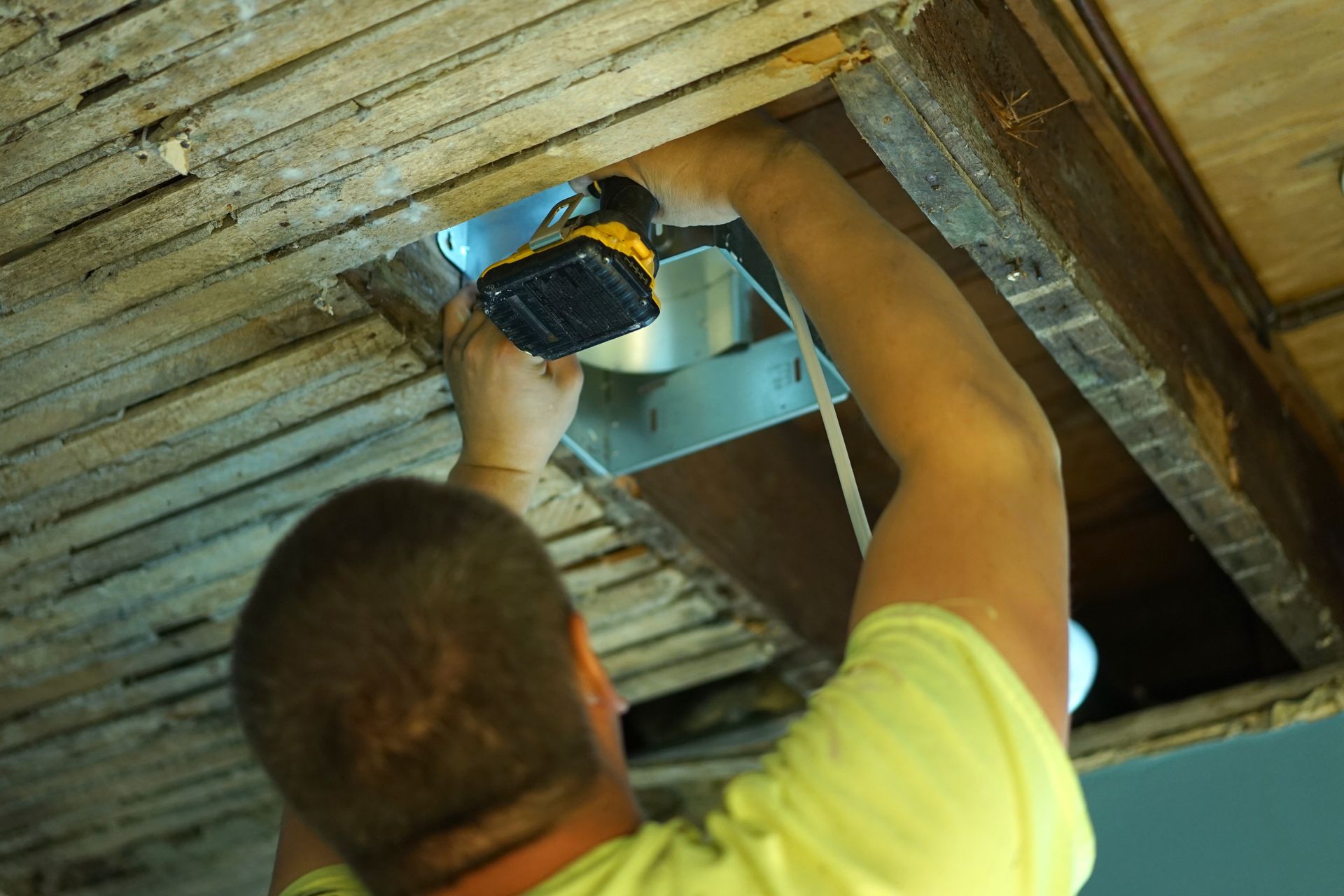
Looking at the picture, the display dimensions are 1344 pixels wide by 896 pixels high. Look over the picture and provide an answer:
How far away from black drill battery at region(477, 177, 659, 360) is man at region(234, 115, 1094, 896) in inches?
14.8

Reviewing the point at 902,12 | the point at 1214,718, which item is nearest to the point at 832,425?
the point at 902,12

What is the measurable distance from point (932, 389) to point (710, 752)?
164 cm

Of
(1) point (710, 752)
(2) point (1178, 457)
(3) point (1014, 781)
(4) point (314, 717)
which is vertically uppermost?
(4) point (314, 717)

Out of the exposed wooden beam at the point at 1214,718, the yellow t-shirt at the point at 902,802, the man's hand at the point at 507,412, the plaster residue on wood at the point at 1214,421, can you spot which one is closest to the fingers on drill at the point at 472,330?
the man's hand at the point at 507,412

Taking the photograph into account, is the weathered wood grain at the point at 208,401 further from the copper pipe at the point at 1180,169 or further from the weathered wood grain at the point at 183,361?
the copper pipe at the point at 1180,169

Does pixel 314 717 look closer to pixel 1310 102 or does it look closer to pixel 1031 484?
pixel 1031 484

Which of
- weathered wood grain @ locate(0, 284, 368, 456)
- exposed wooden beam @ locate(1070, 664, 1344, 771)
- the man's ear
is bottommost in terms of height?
exposed wooden beam @ locate(1070, 664, 1344, 771)

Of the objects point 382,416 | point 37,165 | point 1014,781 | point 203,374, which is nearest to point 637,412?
point 382,416

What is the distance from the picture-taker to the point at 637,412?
1.96 metres

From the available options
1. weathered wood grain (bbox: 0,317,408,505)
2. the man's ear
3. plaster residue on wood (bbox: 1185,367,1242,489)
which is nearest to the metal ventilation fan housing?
weathered wood grain (bbox: 0,317,408,505)

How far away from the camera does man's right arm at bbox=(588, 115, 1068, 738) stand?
2.91 ft

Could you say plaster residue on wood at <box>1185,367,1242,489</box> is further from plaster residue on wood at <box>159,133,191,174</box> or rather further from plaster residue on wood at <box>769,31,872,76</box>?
plaster residue on wood at <box>159,133,191,174</box>

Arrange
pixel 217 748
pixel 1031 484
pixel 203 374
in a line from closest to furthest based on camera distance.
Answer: pixel 1031 484 < pixel 203 374 < pixel 217 748

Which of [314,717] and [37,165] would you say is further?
[37,165]
